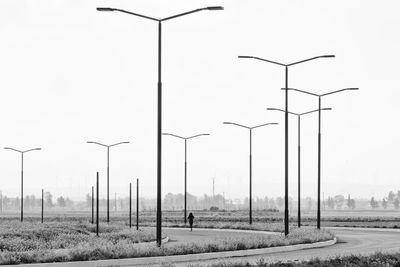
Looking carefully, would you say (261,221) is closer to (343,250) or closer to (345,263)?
(343,250)

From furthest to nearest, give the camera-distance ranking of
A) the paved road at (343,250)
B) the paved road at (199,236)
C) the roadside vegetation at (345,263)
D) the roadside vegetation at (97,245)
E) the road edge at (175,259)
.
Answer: the paved road at (199,236) < the paved road at (343,250) < the roadside vegetation at (97,245) < the road edge at (175,259) < the roadside vegetation at (345,263)

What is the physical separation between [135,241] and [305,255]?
11099 mm

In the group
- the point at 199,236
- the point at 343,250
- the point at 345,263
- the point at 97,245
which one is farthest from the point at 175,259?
the point at 199,236

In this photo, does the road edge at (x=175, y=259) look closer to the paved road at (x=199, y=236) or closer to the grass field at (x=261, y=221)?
the paved road at (x=199, y=236)

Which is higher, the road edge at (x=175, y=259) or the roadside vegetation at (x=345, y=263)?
the roadside vegetation at (x=345, y=263)

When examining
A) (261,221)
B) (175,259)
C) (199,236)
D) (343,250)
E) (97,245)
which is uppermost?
(97,245)

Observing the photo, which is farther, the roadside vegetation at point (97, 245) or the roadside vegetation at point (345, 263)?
the roadside vegetation at point (97, 245)

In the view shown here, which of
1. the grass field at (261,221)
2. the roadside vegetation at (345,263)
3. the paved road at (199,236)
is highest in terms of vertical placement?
the roadside vegetation at (345,263)

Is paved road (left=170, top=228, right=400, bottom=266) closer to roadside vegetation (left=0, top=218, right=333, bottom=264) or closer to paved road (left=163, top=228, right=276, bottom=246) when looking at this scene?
roadside vegetation (left=0, top=218, right=333, bottom=264)

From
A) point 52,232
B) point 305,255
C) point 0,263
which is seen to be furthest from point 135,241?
point 0,263

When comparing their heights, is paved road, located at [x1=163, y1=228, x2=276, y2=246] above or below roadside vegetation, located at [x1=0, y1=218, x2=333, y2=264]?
below

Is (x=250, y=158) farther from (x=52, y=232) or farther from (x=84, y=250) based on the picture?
(x=84, y=250)

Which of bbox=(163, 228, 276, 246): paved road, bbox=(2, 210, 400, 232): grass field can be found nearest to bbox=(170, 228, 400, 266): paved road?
bbox=(163, 228, 276, 246): paved road

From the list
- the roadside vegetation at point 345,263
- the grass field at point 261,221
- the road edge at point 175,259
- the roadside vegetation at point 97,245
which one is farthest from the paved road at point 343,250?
the grass field at point 261,221
